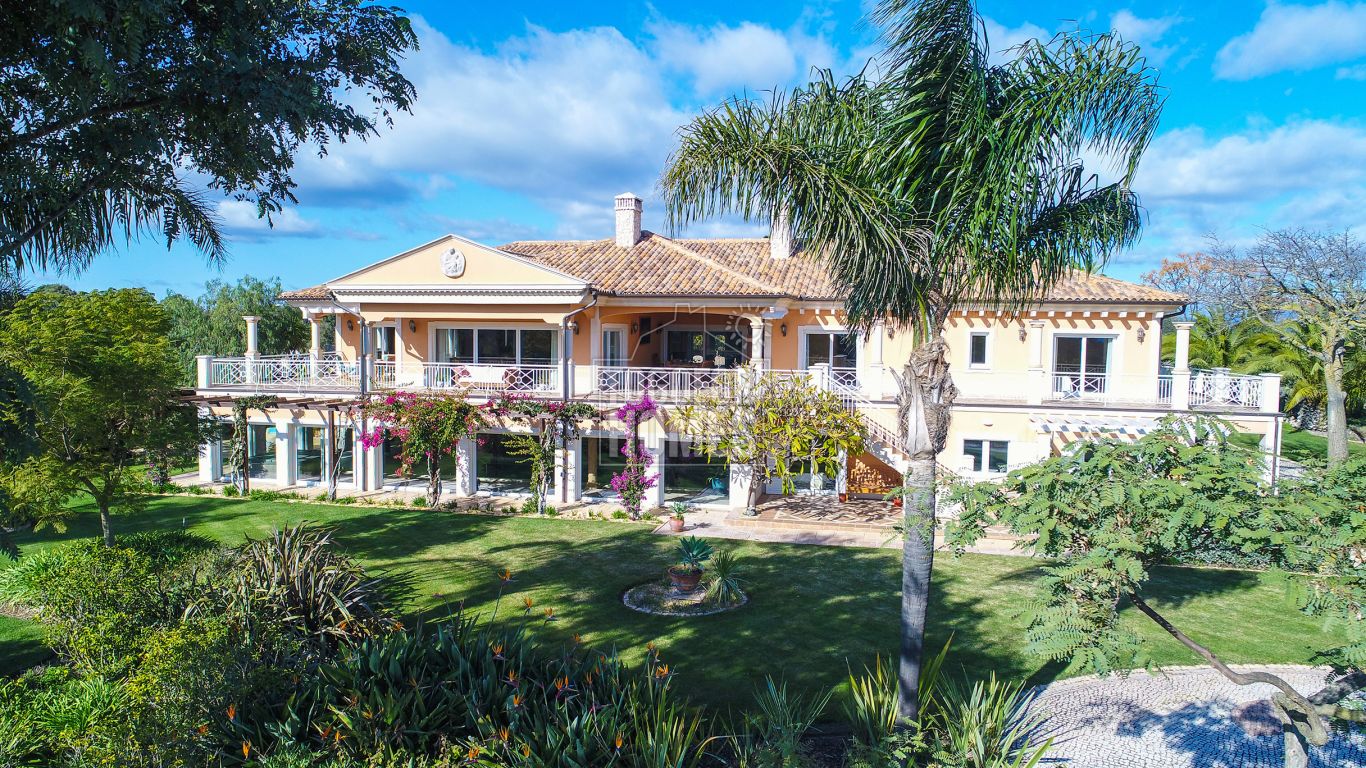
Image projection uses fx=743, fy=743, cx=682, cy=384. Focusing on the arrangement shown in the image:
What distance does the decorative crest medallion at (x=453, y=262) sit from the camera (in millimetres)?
20438

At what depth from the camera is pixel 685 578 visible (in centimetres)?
1280

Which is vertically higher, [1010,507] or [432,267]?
[432,267]

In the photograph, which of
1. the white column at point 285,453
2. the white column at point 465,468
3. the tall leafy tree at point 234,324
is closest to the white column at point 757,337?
the white column at point 465,468

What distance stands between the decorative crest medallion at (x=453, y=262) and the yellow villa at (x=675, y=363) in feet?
0.12

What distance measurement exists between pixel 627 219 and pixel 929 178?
718 inches

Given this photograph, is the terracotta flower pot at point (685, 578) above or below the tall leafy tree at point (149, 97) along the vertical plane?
below

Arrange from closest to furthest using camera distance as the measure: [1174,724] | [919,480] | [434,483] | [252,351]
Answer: [919,480]
[1174,724]
[434,483]
[252,351]

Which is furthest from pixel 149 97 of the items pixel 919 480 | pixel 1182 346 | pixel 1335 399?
pixel 1335 399

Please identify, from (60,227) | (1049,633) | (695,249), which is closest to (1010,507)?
(1049,633)

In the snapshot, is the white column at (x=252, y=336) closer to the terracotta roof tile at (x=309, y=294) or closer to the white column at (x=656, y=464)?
the terracotta roof tile at (x=309, y=294)

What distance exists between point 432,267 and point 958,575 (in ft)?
51.0

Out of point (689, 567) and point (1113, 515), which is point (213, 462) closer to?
point (689, 567)

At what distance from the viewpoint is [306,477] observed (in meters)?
23.1

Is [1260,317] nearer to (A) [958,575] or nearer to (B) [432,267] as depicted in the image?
(A) [958,575]
